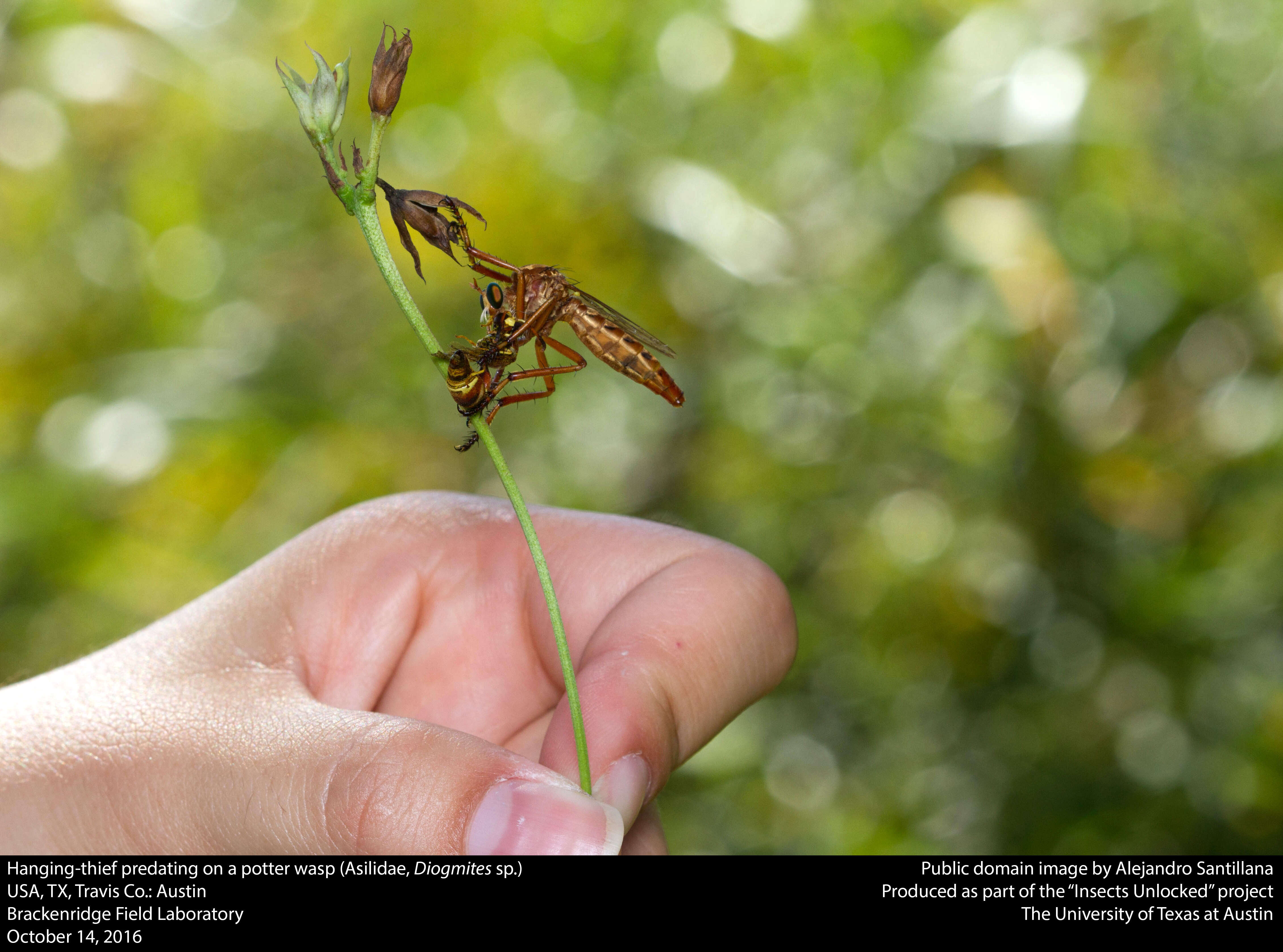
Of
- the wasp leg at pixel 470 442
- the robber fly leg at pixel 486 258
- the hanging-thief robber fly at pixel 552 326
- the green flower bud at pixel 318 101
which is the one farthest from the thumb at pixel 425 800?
the green flower bud at pixel 318 101

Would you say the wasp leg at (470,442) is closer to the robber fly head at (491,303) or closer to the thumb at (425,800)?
the robber fly head at (491,303)

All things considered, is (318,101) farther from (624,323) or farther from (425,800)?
(425,800)

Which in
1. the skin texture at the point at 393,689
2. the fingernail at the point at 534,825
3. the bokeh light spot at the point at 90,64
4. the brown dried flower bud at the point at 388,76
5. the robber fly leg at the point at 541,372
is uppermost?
the bokeh light spot at the point at 90,64

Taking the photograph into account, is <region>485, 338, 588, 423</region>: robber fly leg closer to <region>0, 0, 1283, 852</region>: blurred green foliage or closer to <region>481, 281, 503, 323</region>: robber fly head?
<region>481, 281, 503, 323</region>: robber fly head

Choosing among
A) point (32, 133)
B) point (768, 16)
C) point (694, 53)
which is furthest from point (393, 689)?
point (32, 133)

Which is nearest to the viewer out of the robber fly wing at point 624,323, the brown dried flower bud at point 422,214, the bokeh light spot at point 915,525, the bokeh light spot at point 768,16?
the brown dried flower bud at point 422,214

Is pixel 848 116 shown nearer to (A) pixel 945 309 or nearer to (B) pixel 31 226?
(A) pixel 945 309

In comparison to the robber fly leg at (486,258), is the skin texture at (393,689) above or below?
below
